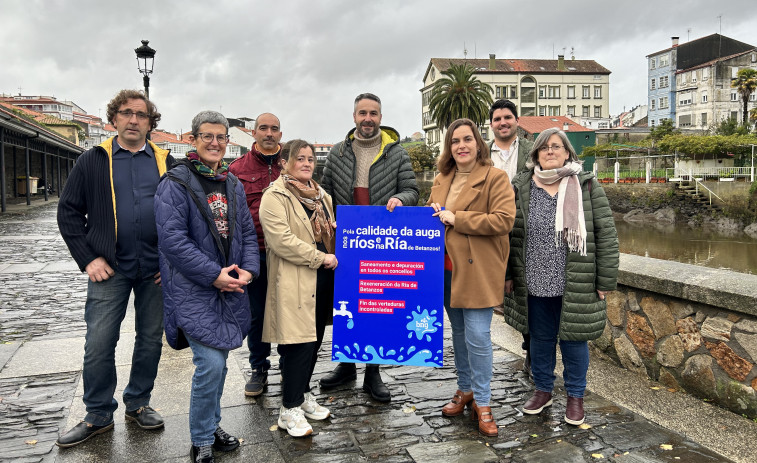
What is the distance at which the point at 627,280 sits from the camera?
4668 mm

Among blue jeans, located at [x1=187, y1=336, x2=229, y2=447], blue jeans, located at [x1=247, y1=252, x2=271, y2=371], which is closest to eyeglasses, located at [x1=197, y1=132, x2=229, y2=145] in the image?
blue jeans, located at [x1=247, y1=252, x2=271, y2=371]

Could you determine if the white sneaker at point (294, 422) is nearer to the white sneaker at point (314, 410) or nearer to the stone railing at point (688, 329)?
the white sneaker at point (314, 410)

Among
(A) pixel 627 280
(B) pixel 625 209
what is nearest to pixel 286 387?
(A) pixel 627 280

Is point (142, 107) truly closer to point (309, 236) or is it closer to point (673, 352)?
point (309, 236)

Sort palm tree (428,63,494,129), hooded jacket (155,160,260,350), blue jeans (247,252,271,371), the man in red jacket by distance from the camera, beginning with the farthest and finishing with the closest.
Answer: palm tree (428,63,494,129), the man in red jacket, blue jeans (247,252,271,371), hooded jacket (155,160,260,350)

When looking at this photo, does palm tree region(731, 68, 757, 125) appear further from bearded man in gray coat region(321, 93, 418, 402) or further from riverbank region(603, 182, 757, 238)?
bearded man in gray coat region(321, 93, 418, 402)

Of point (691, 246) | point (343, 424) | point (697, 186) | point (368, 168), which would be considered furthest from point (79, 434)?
point (697, 186)

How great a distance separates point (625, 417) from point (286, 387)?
2.32m

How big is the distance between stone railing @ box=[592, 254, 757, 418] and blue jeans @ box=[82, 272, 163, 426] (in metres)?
3.75

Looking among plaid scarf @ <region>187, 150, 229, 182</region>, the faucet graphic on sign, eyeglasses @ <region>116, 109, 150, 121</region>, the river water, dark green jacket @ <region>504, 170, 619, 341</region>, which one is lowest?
the river water

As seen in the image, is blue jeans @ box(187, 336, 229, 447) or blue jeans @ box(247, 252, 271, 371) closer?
blue jeans @ box(187, 336, 229, 447)

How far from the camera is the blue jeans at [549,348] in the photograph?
382 cm

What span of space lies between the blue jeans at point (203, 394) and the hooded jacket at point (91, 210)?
0.87 meters

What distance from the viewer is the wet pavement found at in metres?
3.29
